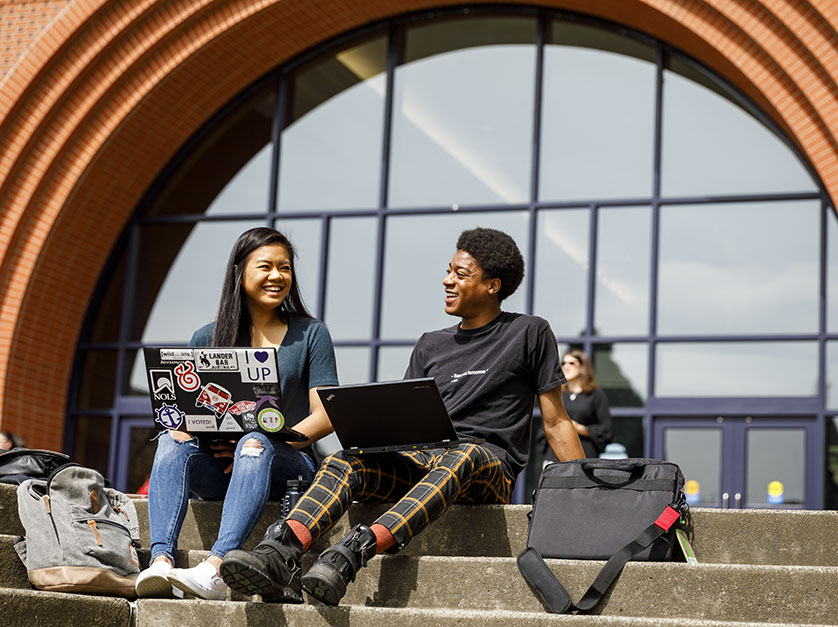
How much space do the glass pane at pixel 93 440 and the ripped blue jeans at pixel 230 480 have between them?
834cm

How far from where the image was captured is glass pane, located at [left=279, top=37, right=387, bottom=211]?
42.2ft

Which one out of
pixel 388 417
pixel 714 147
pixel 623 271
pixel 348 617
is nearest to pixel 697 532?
pixel 388 417

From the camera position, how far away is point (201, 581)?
4426mm

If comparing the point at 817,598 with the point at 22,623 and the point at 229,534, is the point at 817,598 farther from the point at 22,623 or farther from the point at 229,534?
the point at 22,623

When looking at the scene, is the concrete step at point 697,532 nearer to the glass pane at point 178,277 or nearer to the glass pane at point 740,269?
the glass pane at point 740,269

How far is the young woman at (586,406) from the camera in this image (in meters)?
8.85

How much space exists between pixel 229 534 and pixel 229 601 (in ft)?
0.93

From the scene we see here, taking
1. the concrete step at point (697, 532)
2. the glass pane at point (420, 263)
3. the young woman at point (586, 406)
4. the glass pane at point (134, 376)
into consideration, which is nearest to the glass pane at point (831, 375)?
the young woman at point (586, 406)

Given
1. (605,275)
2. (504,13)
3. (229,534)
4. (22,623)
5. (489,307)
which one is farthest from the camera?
(504,13)

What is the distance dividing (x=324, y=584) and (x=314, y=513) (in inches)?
17.3

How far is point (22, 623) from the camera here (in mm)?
4207

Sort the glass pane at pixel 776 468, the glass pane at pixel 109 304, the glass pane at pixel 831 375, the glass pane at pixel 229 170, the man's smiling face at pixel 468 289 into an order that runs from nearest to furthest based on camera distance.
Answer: the man's smiling face at pixel 468 289, the glass pane at pixel 776 468, the glass pane at pixel 831 375, the glass pane at pixel 229 170, the glass pane at pixel 109 304

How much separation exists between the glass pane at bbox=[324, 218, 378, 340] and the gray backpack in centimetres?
757

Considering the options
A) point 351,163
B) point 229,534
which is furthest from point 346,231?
point 229,534
